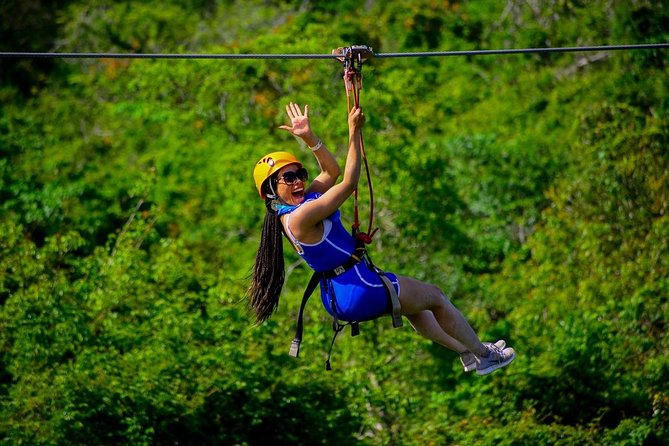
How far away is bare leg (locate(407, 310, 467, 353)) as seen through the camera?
7000 millimetres

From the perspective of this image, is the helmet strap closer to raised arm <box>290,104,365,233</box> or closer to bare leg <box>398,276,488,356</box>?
raised arm <box>290,104,365,233</box>

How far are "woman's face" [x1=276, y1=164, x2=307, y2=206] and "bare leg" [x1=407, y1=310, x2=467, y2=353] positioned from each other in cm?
99

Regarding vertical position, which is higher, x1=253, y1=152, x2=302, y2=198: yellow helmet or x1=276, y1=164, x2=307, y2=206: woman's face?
x1=253, y1=152, x2=302, y2=198: yellow helmet

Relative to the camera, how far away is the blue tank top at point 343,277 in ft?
21.5

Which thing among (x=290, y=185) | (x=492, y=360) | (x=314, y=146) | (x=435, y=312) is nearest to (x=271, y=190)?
(x=290, y=185)

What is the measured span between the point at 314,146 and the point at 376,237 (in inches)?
371

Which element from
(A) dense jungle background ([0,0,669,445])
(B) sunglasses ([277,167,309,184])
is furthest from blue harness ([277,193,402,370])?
(A) dense jungle background ([0,0,669,445])

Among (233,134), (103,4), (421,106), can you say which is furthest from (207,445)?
(103,4)

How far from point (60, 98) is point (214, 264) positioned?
1099 centimetres

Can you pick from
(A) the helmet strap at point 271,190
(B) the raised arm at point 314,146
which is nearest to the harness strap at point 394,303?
(B) the raised arm at point 314,146

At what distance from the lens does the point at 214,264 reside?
1691cm

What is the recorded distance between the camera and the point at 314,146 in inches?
256

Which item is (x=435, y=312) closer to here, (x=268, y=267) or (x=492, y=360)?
(x=492, y=360)

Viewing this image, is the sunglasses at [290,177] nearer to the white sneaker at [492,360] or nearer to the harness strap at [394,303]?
the harness strap at [394,303]
